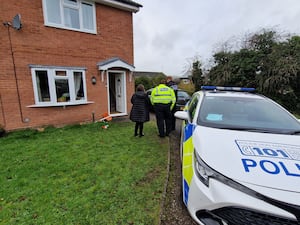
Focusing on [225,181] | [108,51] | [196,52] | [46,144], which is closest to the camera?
[225,181]

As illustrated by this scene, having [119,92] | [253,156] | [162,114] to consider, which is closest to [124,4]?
[119,92]

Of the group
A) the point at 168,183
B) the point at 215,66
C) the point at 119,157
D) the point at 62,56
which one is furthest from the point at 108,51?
the point at 215,66

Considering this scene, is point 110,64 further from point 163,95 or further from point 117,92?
point 163,95

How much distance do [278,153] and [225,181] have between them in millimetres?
655

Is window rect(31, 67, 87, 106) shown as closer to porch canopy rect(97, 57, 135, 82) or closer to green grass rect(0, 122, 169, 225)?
porch canopy rect(97, 57, 135, 82)

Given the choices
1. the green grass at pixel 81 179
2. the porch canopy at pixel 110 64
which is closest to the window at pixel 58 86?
the porch canopy at pixel 110 64

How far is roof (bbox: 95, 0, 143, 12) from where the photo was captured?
21.4 ft

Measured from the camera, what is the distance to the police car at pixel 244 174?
120cm

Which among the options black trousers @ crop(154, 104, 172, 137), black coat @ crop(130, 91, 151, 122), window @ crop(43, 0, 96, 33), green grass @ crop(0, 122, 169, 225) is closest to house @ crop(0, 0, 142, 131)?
window @ crop(43, 0, 96, 33)

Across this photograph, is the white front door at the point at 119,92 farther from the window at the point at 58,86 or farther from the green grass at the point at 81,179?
the green grass at the point at 81,179

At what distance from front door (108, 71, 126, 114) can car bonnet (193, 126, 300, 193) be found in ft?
20.6

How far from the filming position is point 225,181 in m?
1.35

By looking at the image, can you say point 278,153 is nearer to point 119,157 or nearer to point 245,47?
point 119,157

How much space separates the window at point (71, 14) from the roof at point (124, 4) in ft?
2.01
